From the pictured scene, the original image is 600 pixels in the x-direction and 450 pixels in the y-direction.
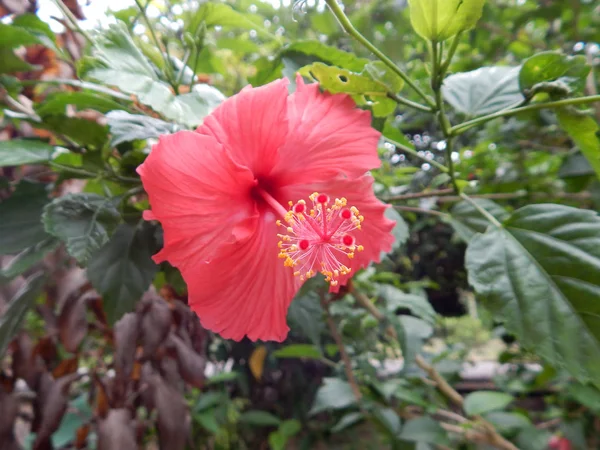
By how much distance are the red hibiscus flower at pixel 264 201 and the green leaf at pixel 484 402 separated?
0.75m

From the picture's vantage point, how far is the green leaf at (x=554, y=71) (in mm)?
475

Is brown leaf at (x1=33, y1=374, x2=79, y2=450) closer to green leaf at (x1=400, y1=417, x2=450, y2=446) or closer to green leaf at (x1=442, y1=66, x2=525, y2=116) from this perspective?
green leaf at (x1=400, y1=417, x2=450, y2=446)

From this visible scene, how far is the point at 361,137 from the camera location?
448 millimetres

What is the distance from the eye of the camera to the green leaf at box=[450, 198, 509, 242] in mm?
707

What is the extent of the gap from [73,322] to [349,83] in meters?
0.73

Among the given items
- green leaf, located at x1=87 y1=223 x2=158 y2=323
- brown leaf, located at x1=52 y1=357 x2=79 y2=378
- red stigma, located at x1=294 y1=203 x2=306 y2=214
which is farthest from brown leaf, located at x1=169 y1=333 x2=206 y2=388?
red stigma, located at x1=294 y1=203 x2=306 y2=214

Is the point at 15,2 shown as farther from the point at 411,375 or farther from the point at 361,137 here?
the point at 411,375

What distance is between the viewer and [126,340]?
824mm

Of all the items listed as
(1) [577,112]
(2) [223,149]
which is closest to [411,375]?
(1) [577,112]

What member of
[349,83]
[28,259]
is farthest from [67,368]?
[349,83]

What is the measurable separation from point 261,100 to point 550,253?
0.37m

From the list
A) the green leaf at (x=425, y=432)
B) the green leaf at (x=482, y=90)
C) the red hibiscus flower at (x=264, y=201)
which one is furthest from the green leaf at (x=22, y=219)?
the green leaf at (x=425, y=432)

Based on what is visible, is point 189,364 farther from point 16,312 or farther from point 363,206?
point 363,206

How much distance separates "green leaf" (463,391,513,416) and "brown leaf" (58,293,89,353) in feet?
2.96
